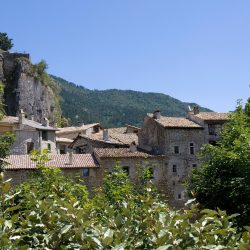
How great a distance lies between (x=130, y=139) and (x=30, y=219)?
42.7 metres

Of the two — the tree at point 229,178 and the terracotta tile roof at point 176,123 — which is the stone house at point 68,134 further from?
the tree at point 229,178

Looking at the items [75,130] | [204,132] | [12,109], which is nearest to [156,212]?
[204,132]

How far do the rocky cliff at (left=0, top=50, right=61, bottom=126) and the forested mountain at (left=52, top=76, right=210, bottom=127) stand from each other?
137 feet

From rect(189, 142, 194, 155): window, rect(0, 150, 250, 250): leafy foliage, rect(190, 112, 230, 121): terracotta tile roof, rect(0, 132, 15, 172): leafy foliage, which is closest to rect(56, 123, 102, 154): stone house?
rect(189, 142, 194, 155): window

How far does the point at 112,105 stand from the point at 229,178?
12947 centimetres

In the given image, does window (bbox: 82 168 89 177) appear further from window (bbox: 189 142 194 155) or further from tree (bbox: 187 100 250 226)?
tree (bbox: 187 100 250 226)

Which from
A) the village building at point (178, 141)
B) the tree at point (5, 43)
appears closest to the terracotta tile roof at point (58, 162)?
the village building at point (178, 141)

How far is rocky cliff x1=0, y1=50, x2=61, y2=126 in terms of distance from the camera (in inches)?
2544

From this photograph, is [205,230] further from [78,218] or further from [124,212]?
[78,218]

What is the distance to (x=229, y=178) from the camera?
22.4 m

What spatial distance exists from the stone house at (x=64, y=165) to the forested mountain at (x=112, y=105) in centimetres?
7328

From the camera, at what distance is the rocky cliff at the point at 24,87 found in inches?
2544

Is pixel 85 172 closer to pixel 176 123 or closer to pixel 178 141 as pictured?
pixel 178 141

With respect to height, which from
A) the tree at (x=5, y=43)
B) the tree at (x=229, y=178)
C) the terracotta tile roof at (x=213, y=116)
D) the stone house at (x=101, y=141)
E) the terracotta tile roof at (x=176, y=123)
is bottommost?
the tree at (x=229, y=178)
